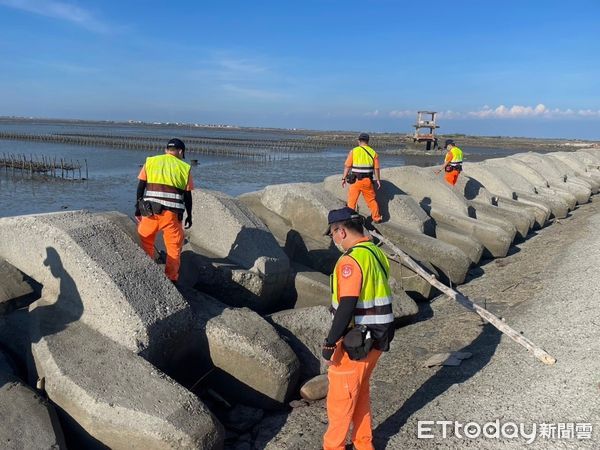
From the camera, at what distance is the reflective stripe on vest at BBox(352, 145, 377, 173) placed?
9.43 m

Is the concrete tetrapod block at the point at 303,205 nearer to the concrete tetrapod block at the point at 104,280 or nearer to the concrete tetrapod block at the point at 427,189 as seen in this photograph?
the concrete tetrapod block at the point at 427,189

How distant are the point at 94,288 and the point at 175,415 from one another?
152cm

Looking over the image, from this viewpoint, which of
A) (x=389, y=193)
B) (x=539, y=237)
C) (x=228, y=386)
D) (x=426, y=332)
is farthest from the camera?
(x=539, y=237)

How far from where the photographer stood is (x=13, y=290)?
5059 millimetres

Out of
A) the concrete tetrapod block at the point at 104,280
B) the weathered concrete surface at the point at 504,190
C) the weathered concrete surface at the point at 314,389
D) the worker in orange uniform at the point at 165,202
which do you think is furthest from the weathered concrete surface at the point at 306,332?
the weathered concrete surface at the point at 504,190

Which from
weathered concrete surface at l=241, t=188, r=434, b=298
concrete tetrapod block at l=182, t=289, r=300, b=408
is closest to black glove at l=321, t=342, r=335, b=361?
concrete tetrapod block at l=182, t=289, r=300, b=408

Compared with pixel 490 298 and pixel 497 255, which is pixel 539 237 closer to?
pixel 497 255

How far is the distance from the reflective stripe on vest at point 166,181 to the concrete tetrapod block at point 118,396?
181 cm

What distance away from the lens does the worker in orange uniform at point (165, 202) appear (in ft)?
18.7

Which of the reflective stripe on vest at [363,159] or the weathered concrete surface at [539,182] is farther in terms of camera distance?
the weathered concrete surface at [539,182]


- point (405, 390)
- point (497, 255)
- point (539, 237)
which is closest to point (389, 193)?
point (497, 255)

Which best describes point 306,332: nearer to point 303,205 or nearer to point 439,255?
point 303,205

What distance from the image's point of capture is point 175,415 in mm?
3871

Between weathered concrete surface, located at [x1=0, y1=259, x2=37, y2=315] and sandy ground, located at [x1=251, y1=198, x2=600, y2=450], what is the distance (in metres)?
2.72
